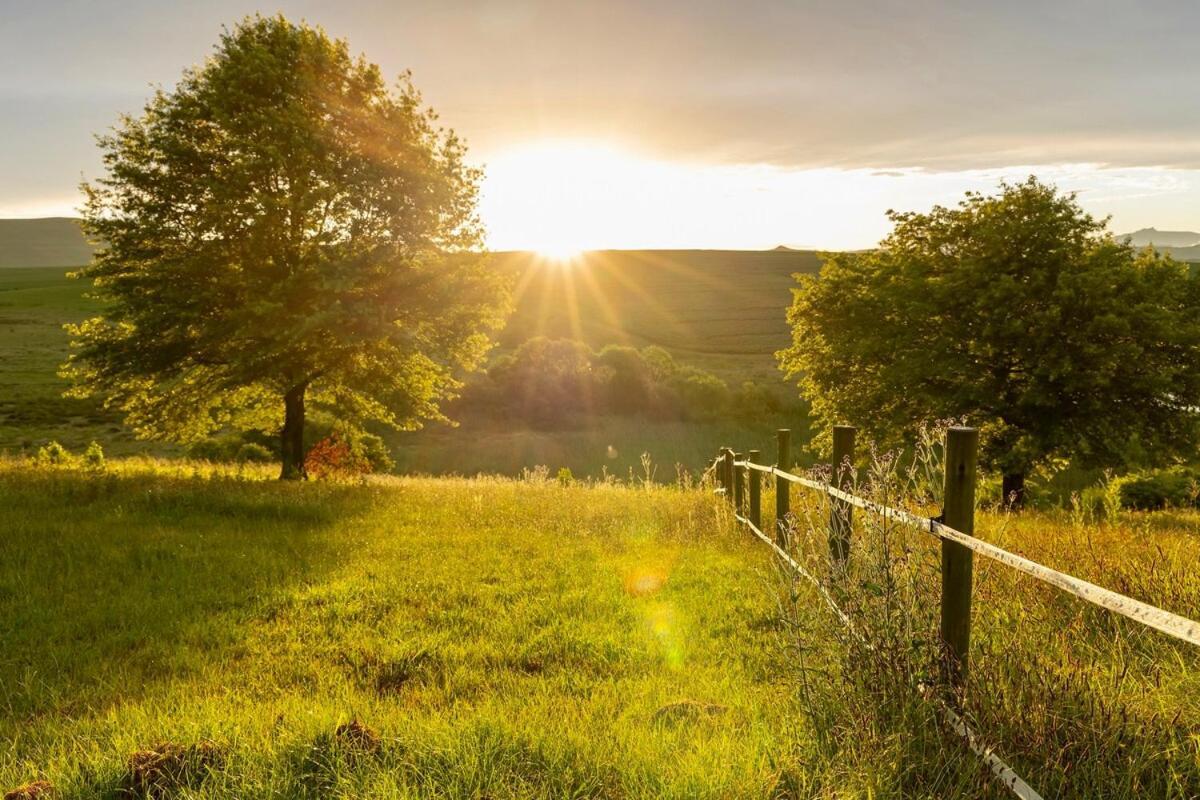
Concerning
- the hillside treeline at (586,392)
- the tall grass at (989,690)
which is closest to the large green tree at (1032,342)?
the tall grass at (989,690)

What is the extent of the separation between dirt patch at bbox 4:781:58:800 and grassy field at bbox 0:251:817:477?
19.1 meters

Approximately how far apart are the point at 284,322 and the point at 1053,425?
837 inches

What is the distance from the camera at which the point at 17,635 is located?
6812 mm

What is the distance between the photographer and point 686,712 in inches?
182

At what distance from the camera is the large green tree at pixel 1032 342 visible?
2017 cm

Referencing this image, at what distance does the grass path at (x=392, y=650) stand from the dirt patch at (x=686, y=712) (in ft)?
0.07

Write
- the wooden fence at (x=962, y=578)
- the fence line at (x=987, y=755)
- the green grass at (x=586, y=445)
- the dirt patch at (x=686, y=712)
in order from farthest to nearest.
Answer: the green grass at (x=586, y=445) → the dirt patch at (x=686, y=712) → the fence line at (x=987, y=755) → the wooden fence at (x=962, y=578)

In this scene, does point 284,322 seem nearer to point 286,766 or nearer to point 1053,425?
point 286,766

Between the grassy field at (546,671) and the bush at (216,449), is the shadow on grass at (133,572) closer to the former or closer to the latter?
the grassy field at (546,671)

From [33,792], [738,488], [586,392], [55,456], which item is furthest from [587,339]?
[33,792]

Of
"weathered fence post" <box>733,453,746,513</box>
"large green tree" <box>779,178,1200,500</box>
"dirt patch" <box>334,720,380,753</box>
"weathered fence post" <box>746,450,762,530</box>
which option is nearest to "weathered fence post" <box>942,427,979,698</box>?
"dirt patch" <box>334,720,380,753</box>

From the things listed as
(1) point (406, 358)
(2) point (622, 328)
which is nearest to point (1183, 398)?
(1) point (406, 358)

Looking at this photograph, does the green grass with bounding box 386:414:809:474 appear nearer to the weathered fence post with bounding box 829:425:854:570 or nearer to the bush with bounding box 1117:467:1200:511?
the bush with bounding box 1117:467:1200:511

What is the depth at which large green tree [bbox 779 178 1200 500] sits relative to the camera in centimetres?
2017
